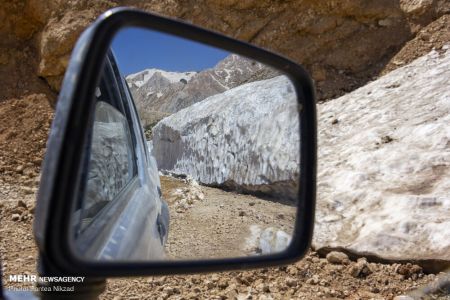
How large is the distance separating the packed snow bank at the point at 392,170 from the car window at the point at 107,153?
2444 millimetres

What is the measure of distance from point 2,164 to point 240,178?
4.92 m

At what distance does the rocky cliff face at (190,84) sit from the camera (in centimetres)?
205

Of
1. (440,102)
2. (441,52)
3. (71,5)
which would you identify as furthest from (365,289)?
(71,5)

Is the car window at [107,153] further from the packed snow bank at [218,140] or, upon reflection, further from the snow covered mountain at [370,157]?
the packed snow bank at [218,140]

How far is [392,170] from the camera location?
4508 millimetres

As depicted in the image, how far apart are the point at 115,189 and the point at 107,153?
0.13 m

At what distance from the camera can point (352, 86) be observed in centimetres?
883

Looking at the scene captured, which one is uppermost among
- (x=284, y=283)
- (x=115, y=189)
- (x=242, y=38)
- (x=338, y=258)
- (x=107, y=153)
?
(x=242, y=38)

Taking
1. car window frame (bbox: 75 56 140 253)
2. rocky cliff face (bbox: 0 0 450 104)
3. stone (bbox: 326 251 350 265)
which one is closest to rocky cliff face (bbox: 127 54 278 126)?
car window frame (bbox: 75 56 140 253)

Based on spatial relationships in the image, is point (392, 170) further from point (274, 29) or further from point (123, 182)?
point (274, 29)

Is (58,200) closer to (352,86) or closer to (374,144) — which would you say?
(374,144)

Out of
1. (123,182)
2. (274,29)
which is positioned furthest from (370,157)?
(274,29)

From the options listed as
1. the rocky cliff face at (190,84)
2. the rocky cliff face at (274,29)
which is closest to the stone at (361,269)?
the rocky cliff face at (190,84)

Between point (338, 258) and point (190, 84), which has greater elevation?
point (190, 84)
